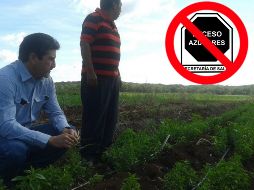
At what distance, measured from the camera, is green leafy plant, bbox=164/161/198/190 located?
4.94m

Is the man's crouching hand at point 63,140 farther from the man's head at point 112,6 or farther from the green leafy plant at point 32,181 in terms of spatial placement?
the man's head at point 112,6

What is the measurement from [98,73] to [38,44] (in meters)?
1.32

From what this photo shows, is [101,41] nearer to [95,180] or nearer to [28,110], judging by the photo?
[28,110]

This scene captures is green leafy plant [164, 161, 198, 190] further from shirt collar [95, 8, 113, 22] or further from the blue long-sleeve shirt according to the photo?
shirt collar [95, 8, 113, 22]

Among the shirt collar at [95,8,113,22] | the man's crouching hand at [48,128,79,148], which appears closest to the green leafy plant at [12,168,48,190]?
the man's crouching hand at [48,128,79,148]

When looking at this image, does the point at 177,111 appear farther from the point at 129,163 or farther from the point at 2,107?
the point at 2,107

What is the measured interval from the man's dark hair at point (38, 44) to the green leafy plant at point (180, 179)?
5.52 ft

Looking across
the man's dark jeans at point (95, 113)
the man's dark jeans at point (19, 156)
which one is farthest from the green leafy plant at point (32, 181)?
the man's dark jeans at point (95, 113)

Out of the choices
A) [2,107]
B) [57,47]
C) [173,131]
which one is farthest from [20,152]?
[173,131]

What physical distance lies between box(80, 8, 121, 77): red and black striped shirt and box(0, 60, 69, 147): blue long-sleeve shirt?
2.66ft

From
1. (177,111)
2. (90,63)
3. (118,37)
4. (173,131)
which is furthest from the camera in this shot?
(177,111)

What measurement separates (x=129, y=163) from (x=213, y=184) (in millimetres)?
1026

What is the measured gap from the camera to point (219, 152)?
22.8ft

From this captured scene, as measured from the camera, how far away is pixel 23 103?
210 inches
